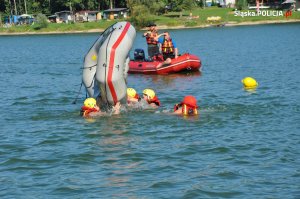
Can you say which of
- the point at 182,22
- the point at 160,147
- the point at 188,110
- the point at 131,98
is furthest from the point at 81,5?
the point at 160,147

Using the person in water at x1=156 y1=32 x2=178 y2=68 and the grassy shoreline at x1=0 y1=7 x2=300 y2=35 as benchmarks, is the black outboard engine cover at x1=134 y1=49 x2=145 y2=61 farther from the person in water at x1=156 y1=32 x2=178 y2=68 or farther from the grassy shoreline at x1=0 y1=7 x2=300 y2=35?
the grassy shoreline at x1=0 y1=7 x2=300 y2=35

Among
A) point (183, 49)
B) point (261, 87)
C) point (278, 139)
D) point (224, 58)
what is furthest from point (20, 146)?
point (183, 49)

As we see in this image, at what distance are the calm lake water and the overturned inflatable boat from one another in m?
0.61

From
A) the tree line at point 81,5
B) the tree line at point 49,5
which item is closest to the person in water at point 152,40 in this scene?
the tree line at point 81,5

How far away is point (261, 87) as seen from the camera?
20625 mm

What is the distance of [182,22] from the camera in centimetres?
7725

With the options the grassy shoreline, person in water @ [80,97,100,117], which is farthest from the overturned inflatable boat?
the grassy shoreline

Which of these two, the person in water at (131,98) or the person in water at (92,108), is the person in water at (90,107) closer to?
the person in water at (92,108)

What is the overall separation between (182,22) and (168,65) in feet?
176

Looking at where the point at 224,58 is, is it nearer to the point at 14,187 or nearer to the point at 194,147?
the point at 194,147

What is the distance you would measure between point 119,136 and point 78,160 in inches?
77.8

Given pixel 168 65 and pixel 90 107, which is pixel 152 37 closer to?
pixel 168 65

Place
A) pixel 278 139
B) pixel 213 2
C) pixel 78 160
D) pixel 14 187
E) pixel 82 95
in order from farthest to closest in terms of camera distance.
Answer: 1. pixel 213 2
2. pixel 82 95
3. pixel 278 139
4. pixel 78 160
5. pixel 14 187

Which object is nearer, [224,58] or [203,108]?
[203,108]
